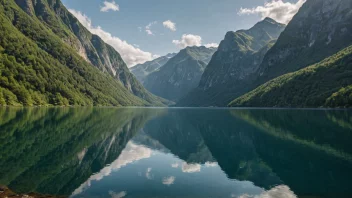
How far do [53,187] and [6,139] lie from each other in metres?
24.6

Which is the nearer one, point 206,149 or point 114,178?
point 114,178

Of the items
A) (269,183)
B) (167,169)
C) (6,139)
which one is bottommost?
(6,139)

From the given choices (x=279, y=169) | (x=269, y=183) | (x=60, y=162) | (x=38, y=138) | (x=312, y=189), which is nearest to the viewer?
(x=312, y=189)

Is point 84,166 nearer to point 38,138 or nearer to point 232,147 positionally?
point 38,138

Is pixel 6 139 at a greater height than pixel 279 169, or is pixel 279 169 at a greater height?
pixel 279 169

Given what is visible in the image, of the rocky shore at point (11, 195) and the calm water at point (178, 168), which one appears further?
the calm water at point (178, 168)

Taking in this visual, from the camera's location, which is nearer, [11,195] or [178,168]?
[11,195]

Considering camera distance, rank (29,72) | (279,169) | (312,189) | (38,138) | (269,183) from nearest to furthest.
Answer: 1. (312,189)
2. (269,183)
3. (279,169)
4. (38,138)
5. (29,72)

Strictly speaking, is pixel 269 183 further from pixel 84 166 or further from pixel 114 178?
pixel 84 166

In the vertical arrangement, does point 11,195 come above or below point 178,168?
below

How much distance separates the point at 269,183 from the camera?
21.7m

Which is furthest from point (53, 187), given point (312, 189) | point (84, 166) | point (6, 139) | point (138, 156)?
point (6, 139)

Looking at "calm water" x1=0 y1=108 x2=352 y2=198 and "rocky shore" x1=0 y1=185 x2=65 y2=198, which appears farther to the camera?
"calm water" x1=0 y1=108 x2=352 y2=198

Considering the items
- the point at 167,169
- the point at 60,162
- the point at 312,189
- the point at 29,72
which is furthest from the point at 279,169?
the point at 29,72
